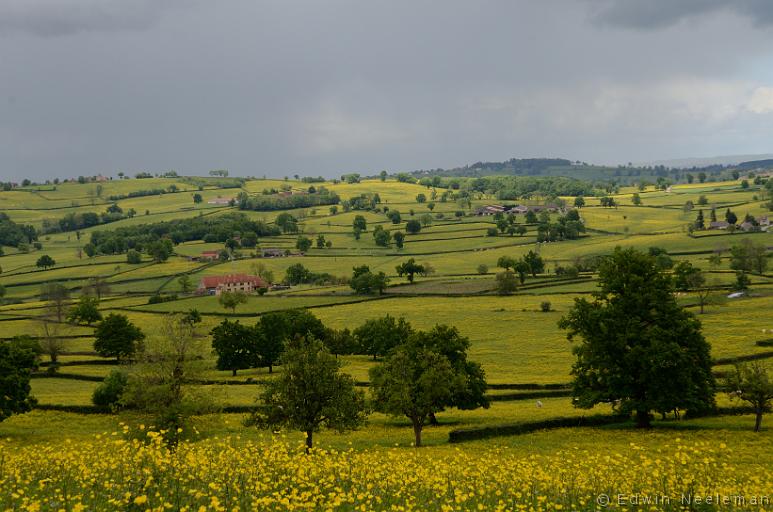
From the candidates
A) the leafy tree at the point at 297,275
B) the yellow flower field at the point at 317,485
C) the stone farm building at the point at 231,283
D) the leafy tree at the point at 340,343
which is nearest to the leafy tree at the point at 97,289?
the stone farm building at the point at 231,283

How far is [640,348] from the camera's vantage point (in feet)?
159

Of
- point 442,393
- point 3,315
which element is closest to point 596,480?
point 442,393

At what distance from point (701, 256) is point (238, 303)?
113 m

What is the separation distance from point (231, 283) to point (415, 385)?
Result: 4829 inches

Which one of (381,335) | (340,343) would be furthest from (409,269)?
(381,335)

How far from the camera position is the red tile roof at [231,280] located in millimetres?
165125

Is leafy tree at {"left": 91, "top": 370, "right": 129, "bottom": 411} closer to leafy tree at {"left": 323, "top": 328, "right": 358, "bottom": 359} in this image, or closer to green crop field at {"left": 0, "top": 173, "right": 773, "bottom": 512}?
green crop field at {"left": 0, "top": 173, "right": 773, "bottom": 512}

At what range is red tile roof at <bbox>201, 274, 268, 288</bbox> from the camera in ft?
542

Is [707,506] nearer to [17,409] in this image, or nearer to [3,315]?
[17,409]

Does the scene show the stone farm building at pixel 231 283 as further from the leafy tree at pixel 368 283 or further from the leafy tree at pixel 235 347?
the leafy tree at pixel 235 347

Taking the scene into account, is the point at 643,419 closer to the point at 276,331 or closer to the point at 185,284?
the point at 276,331

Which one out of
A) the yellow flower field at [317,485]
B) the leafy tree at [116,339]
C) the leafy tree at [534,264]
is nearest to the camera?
the yellow flower field at [317,485]

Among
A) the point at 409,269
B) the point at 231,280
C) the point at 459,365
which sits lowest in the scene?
the point at 231,280

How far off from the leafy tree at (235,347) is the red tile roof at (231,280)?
72822 mm
